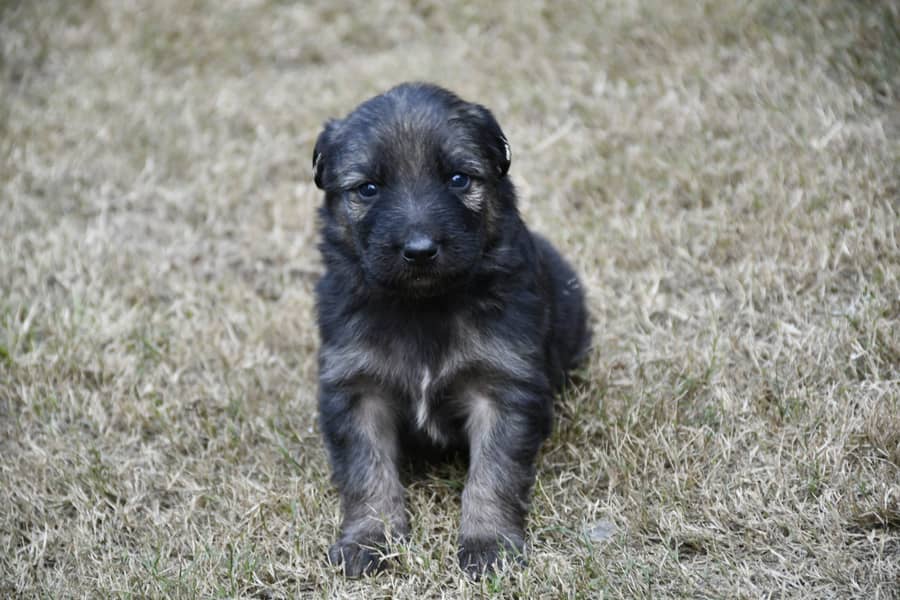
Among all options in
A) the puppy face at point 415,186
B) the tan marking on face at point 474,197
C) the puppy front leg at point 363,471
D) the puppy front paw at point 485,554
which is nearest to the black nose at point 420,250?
the puppy face at point 415,186

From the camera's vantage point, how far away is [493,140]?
13.7 ft

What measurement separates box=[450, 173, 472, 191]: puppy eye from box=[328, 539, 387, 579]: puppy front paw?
1495mm

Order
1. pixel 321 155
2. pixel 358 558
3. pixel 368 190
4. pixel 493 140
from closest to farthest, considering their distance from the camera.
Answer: pixel 358 558, pixel 368 190, pixel 493 140, pixel 321 155

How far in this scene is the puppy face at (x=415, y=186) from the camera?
379 centimetres

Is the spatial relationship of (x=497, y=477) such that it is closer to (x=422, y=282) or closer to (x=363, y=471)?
(x=363, y=471)

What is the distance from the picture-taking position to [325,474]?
15.0 feet

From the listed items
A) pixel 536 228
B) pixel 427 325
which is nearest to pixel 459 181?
pixel 427 325

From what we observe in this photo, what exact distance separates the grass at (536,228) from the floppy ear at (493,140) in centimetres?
130

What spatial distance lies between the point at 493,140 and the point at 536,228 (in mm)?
2281

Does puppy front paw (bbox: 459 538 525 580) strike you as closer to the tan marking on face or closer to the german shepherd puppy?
the german shepherd puppy

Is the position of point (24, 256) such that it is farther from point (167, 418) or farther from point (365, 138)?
point (365, 138)

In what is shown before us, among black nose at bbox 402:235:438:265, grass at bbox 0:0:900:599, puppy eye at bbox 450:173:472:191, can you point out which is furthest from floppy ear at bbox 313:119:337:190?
grass at bbox 0:0:900:599

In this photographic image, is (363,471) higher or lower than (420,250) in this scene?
lower

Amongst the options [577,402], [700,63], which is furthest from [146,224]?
[700,63]
